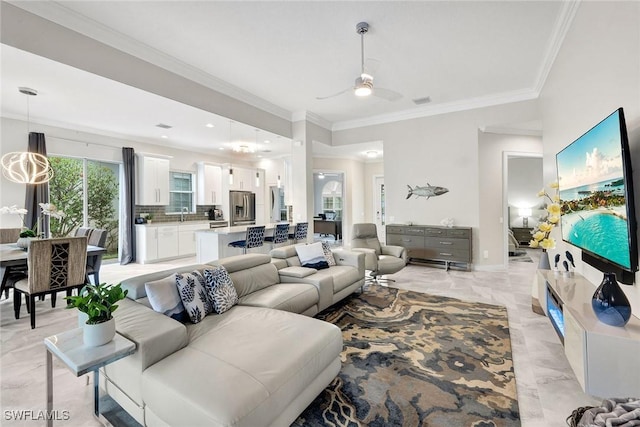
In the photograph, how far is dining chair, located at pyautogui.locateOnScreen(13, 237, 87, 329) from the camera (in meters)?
3.16

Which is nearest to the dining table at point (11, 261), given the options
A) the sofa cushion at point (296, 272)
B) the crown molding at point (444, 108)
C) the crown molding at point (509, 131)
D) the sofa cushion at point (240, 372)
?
the sofa cushion at point (240, 372)

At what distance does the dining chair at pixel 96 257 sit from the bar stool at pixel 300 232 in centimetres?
302

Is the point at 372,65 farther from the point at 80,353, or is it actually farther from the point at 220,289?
the point at 80,353

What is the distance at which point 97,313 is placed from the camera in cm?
165

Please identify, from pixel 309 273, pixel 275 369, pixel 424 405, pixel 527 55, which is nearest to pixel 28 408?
pixel 275 369

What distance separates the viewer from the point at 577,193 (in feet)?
7.93

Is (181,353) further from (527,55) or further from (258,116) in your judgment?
(527,55)

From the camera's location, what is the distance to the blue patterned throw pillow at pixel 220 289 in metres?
2.48

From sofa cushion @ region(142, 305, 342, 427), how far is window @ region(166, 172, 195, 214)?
6335 mm

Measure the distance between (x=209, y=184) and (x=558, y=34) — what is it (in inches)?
296

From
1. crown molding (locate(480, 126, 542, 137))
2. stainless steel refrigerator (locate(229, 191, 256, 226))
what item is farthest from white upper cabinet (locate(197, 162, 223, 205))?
crown molding (locate(480, 126, 542, 137))

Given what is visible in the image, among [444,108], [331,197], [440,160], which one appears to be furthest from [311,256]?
Result: [331,197]

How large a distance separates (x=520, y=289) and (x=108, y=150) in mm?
8267

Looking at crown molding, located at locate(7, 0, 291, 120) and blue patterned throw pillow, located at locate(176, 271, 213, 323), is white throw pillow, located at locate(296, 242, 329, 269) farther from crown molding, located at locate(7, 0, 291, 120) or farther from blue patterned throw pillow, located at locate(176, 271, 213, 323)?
crown molding, located at locate(7, 0, 291, 120)
